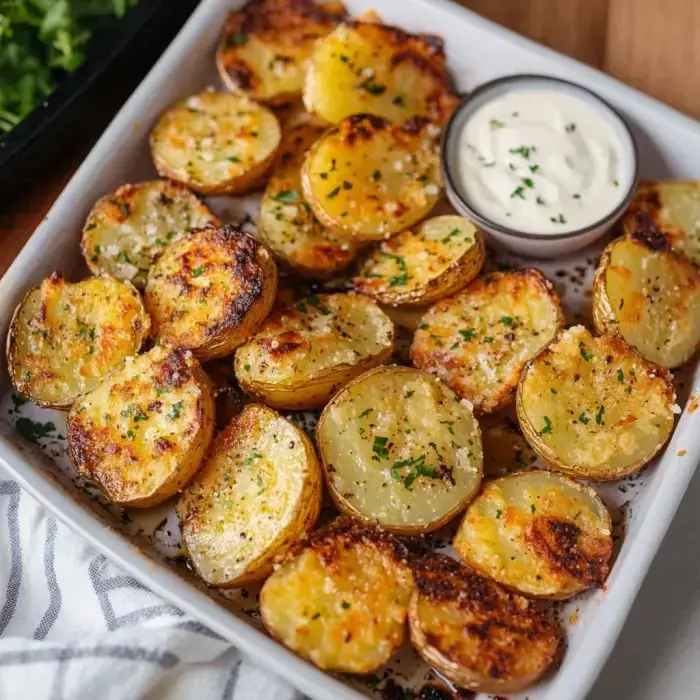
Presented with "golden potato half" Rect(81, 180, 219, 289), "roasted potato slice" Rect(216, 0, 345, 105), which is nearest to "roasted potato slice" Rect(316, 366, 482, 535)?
"golden potato half" Rect(81, 180, 219, 289)

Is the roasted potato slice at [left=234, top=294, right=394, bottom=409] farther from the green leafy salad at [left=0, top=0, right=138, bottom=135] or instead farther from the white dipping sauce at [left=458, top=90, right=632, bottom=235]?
the green leafy salad at [left=0, top=0, right=138, bottom=135]

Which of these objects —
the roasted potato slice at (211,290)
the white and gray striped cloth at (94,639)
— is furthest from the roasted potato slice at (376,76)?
Answer: the white and gray striped cloth at (94,639)

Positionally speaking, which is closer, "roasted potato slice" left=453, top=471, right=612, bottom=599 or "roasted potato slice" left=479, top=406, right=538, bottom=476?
"roasted potato slice" left=453, top=471, right=612, bottom=599

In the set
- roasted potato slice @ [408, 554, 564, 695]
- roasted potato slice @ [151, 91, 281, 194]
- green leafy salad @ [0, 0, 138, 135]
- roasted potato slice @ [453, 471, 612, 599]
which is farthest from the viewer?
green leafy salad @ [0, 0, 138, 135]

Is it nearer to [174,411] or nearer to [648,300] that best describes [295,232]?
[174,411]

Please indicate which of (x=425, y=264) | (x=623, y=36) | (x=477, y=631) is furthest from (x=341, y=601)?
(x=623, y=36)
